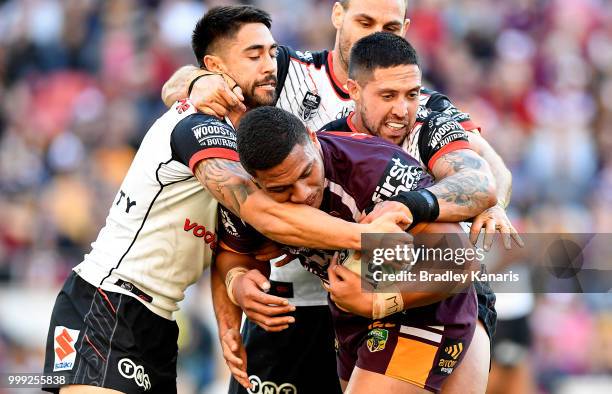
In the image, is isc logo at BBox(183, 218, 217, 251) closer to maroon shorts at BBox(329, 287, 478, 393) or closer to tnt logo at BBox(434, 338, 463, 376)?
maroon shorts at BBox(329, 287, 478, 393)

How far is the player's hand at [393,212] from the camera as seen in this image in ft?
16.5

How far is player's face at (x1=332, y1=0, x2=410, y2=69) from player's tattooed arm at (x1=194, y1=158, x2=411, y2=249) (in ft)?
5.10

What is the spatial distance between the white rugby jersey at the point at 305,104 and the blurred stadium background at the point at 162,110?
152 inches

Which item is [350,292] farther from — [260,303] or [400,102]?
[400,102]

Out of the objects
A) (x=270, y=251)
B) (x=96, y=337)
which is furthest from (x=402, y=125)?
(x=96, y=337)

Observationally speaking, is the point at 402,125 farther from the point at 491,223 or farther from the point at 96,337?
the point at 96,337

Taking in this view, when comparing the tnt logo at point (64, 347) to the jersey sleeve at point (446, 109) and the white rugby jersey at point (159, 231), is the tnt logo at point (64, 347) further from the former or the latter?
the jersey sleeve at point (446, 109)

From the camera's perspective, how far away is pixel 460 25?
13.9 metres

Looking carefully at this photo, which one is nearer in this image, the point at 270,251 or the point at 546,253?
the point at 270,251

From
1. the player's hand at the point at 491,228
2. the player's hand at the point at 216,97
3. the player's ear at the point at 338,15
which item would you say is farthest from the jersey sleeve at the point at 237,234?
the player's ear at the point at 338,15

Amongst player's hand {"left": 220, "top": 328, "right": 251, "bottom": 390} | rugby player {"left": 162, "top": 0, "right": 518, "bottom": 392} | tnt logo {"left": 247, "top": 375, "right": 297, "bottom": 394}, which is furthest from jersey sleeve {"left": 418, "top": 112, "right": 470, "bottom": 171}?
tnt logo {"left": 247, "top": 375, "right": 297, "bottom": 394}

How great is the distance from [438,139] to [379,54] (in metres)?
0.56

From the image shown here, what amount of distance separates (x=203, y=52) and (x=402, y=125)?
141cm

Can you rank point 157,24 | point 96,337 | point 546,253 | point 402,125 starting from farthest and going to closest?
point 157,24 → point 546,253 → point 96,337 → point 402,125
